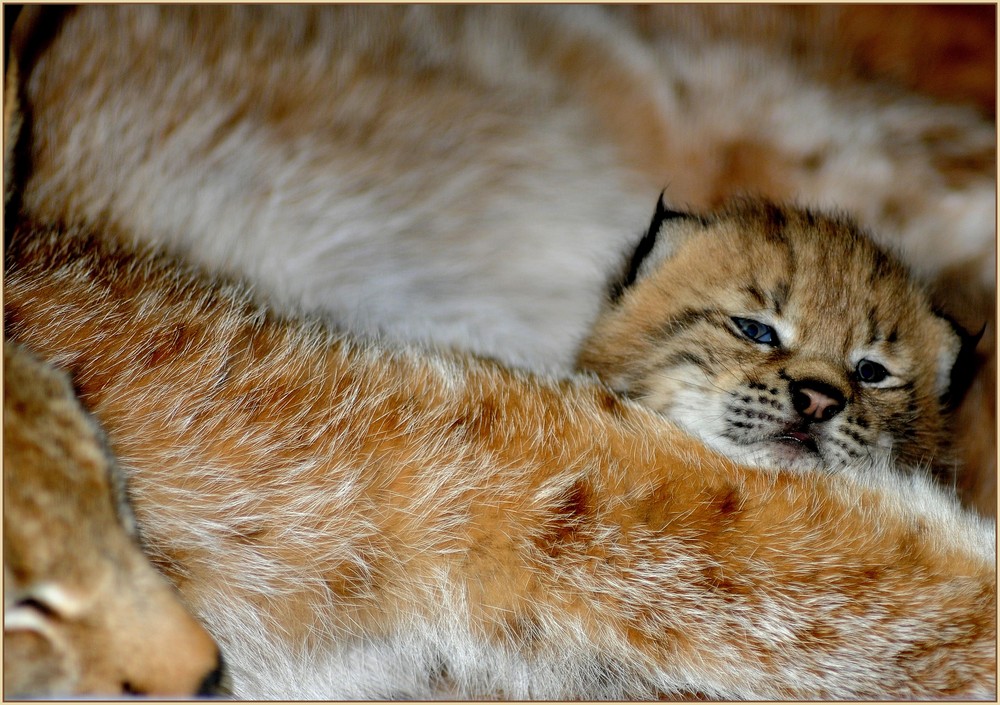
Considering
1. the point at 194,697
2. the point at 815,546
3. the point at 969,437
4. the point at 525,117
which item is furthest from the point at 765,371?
the point at 194,697

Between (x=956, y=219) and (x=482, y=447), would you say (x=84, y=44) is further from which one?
(x=956, y=219)

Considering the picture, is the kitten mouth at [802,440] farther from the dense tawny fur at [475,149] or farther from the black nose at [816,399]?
the dense tawny fur at [475,149]

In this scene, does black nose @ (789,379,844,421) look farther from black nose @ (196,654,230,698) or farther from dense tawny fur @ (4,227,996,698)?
black nose @ (196,654,230,698)

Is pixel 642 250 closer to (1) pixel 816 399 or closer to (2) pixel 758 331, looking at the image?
(2) pixel 758 331

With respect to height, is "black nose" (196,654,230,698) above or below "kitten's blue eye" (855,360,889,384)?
below

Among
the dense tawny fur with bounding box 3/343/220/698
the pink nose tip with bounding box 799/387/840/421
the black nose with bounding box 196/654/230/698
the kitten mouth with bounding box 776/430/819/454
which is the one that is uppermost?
the pink nose tip with bounding box 799/387/840/421

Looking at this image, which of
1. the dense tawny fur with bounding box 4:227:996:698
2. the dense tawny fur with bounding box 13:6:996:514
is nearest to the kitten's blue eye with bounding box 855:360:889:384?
the dense tawny fur with bounding box 13:6:996:514

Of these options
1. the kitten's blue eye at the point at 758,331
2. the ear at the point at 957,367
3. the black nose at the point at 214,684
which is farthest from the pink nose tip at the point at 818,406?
the black nose at the point at 214,684
